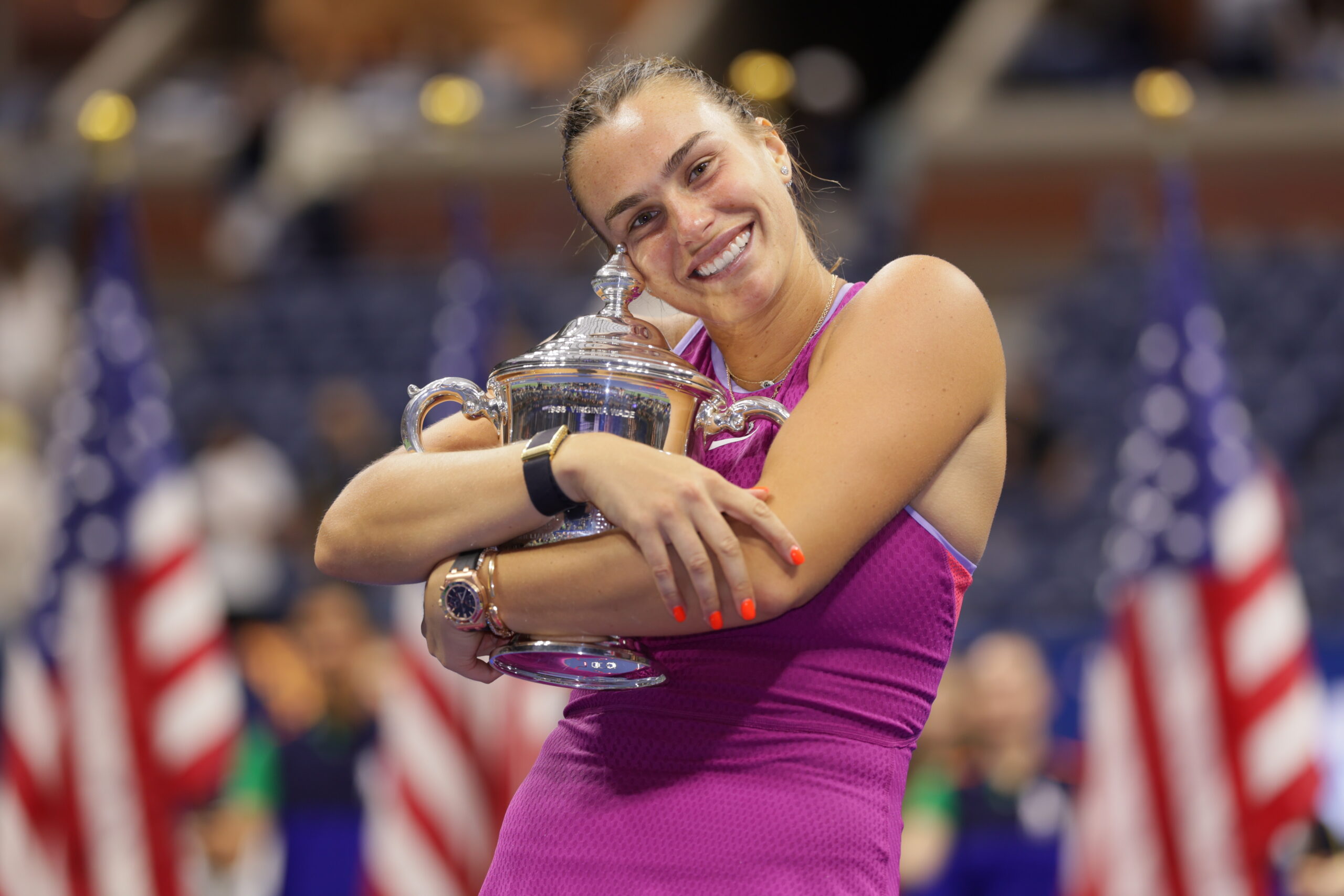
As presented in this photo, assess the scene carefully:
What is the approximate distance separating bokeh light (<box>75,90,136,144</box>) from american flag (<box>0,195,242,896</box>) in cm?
24

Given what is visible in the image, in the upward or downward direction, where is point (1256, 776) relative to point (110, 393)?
downward

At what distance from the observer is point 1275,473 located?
4938 millimetres

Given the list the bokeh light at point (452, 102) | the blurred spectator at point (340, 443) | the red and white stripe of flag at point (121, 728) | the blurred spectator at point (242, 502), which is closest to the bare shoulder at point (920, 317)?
the bokeh light at point (452, 102)

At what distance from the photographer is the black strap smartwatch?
1.18 m

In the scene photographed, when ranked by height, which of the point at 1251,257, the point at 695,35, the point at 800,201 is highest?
the point at 695,35

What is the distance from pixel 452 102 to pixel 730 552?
283cm

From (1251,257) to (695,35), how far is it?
185 inches

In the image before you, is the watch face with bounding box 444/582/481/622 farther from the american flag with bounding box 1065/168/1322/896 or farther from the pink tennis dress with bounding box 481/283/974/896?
the american flag with bounding box 1065/168/1322/896

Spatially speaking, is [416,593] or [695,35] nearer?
[416,593]

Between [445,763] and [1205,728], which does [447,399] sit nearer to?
[1205,728]

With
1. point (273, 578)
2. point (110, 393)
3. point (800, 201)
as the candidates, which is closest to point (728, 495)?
point (800, 201)

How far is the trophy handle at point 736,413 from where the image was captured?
4.07ft

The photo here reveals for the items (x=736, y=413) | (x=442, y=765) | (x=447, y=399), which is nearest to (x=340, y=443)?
(x=442, y=765)

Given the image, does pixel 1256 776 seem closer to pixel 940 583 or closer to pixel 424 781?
pixel 424 781
